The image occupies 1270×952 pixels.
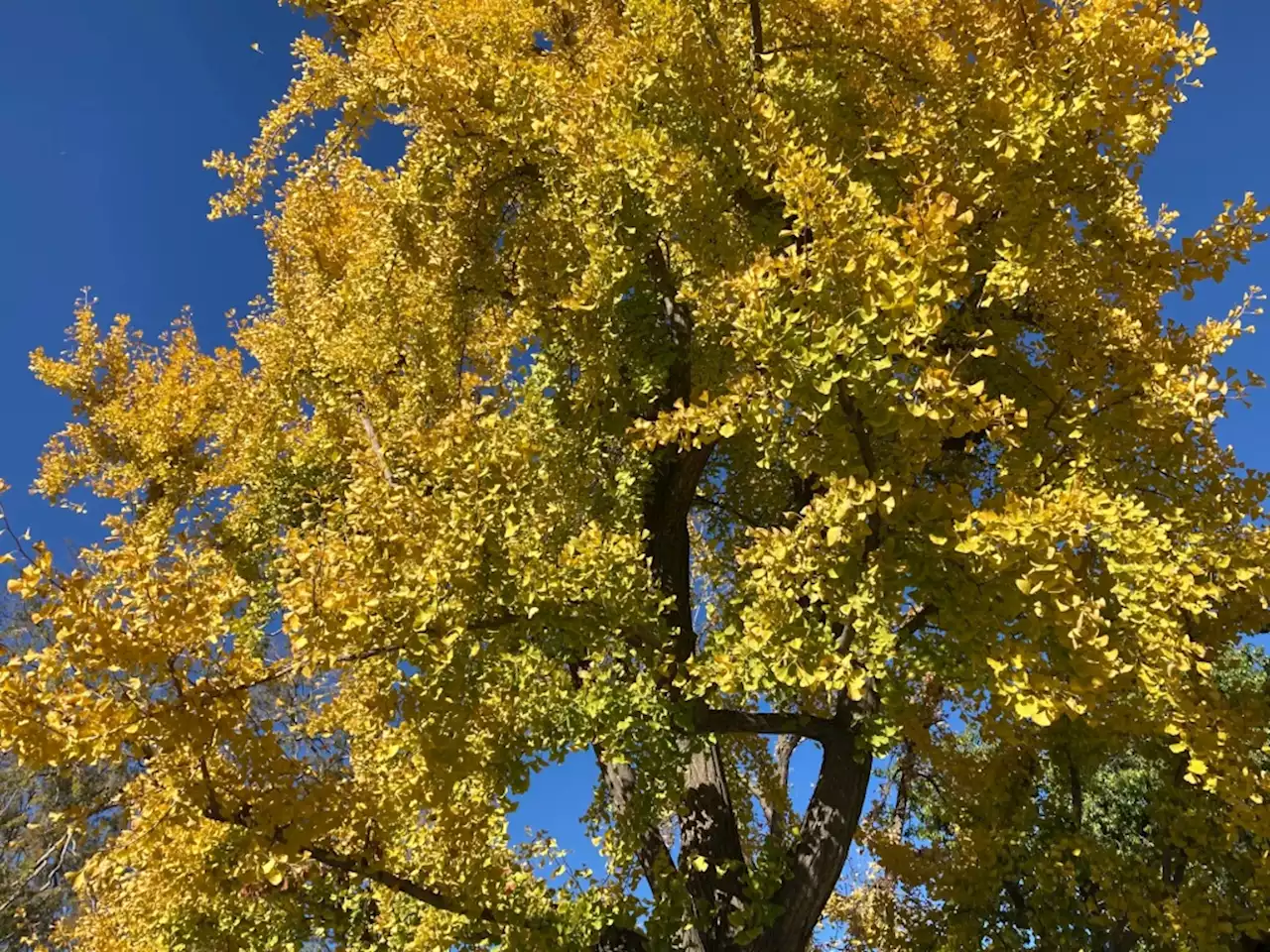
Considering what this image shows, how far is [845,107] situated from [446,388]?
3.18 meters

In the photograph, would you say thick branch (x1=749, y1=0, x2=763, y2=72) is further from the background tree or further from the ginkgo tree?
the background tree

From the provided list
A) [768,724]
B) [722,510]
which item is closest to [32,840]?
[722,510]

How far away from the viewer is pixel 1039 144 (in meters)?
3.47

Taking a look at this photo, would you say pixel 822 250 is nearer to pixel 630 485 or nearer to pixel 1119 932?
pixel 630 485

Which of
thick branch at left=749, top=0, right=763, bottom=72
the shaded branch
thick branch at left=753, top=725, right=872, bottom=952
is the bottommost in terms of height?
thick branch at left=753, top=725, right=872, bottom=952

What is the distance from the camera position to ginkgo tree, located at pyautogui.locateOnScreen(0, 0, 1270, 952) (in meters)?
2.99

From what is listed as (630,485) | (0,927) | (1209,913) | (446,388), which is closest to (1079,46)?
(630,485)

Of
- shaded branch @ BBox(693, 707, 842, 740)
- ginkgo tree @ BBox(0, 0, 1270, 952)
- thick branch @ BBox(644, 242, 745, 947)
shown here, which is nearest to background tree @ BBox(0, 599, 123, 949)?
ginkgo tree @ BBox(0, 0, 1270, 952)

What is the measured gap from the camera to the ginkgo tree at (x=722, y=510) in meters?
2.99

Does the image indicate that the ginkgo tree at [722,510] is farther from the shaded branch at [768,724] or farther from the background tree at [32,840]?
the background tree at [32,840]

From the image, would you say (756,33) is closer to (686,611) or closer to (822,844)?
(686,611)

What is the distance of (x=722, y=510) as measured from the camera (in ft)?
21.6

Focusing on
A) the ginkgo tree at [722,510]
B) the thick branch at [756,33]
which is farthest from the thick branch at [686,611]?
the thick branch at [756,33]

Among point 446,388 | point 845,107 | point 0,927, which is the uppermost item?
point 845,107
